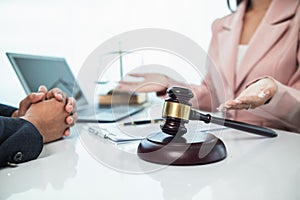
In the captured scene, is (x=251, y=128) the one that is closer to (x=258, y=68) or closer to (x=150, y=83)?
(x=150, y=83)

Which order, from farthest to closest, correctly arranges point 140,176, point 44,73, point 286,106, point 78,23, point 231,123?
1. point 78,23
2. point 44,73
3. point 286,106
4. point 231,123
5. point 140,176

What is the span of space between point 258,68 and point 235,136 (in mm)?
498

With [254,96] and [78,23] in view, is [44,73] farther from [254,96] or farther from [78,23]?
[254,96]

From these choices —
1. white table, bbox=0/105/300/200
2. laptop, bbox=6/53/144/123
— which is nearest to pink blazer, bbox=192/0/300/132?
laptop, bbox=6/53/144/123

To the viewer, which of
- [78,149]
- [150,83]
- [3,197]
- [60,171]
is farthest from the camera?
[150,83]

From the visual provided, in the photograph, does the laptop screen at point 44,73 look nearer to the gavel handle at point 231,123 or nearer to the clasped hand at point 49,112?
the clasped hand at point 49,112

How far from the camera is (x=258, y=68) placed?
109cm

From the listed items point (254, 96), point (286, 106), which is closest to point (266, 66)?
point (286, 106)

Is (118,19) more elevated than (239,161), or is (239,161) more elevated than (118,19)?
(118,19)

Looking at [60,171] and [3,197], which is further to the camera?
[60,171]

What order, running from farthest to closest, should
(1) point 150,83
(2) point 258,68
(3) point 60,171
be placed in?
1. (2) point 258,68
2. (1) point 150,83
3. (3) point 60,171

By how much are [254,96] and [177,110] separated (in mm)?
271

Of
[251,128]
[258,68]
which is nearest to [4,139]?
[251,128]

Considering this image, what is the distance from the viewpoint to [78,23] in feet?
4.12
